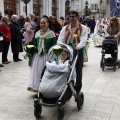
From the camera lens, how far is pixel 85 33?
16.2 ft

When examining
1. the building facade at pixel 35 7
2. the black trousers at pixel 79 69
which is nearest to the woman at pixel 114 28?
the black trousers at pixel 79 69

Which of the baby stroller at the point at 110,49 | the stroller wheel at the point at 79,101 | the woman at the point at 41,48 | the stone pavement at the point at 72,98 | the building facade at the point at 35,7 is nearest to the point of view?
the stone pavement at the point at 72,98

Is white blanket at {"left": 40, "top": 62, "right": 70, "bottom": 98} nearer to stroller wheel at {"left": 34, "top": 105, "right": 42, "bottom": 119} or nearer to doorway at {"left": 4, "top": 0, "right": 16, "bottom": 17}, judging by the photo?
stroller wheel at {"left": 34, "top": 105, "right": 42, "bottom": 119}

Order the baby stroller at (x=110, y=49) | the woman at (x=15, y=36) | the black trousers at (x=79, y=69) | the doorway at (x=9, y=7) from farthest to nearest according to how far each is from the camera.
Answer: the doorway at (x=9, y=7) < the woman at (x=15, y=36) < the baby stroller at (x=110, y=49) < the black trousers at (x=79, y=69)

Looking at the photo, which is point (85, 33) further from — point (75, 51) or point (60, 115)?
point (60, 115)

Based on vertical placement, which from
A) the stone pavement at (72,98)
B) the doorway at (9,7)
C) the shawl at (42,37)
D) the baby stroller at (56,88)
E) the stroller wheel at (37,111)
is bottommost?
the stone pavement at (72,98)

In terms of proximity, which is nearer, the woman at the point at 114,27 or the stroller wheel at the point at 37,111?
the stroller wheel at the point at 37,111

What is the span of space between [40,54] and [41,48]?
0.47ft

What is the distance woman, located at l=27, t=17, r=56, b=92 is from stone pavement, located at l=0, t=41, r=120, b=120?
42 centimetres

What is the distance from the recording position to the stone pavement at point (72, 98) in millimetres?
4723

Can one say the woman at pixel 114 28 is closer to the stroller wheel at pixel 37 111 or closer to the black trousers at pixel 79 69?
the black trousers at pixel 79 69

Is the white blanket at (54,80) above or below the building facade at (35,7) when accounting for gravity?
below

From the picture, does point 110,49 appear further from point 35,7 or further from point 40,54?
point 35,7

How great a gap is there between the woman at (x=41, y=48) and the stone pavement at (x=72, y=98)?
0.42 metres
